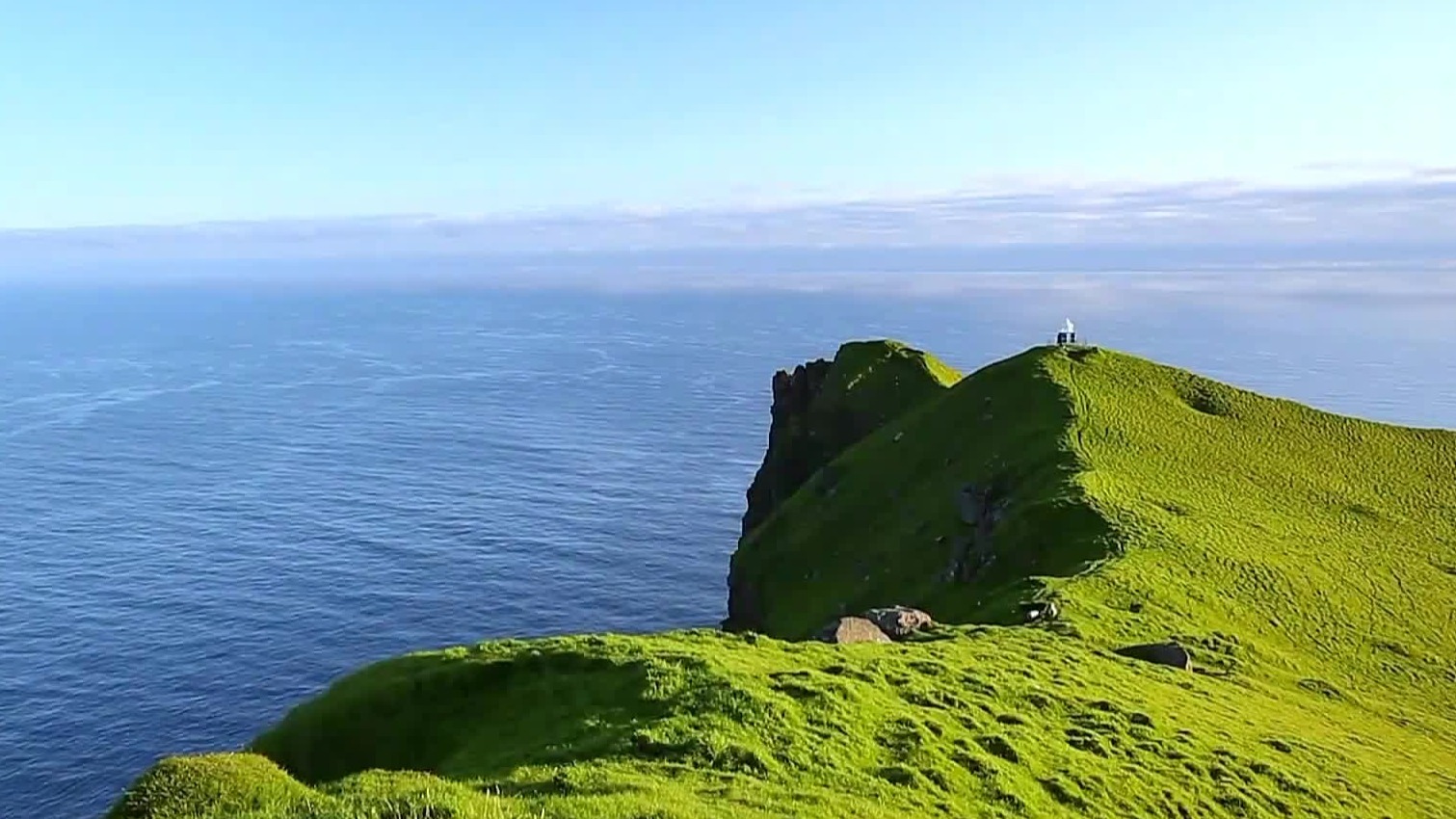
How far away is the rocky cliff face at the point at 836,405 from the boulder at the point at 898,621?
50.8m

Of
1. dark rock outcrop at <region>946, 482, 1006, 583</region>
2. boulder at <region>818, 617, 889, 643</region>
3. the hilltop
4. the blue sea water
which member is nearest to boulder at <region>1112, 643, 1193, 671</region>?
the hilltop

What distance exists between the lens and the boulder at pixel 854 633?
38.6 metres

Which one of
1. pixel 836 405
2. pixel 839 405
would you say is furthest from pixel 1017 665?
pixel 836 405

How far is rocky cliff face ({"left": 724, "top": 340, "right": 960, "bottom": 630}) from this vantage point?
317ft

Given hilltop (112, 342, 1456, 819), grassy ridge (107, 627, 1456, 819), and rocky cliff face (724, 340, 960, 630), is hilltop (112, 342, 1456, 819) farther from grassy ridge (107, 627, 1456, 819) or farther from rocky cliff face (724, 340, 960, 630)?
rocky cliff face (724, 340, 960, 630)

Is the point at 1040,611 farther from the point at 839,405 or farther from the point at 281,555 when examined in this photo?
the point at 281,555

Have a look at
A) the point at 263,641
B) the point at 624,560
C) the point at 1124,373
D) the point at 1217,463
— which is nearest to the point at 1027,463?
the point at 1217,463

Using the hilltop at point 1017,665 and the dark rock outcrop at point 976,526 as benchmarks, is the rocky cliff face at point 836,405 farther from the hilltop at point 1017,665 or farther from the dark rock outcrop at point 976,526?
the dark rock outcrop at point 976,526

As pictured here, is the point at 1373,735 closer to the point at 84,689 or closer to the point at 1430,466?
the point at 1430,466

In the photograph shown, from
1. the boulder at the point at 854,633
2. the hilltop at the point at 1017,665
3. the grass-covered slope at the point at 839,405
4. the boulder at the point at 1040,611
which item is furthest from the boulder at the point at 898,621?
the grass-covered slope at the point at 839,405

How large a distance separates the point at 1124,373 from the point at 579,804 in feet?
247

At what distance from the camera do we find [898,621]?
4131 cm

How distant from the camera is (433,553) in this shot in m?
115

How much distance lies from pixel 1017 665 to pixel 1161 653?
9.11m
